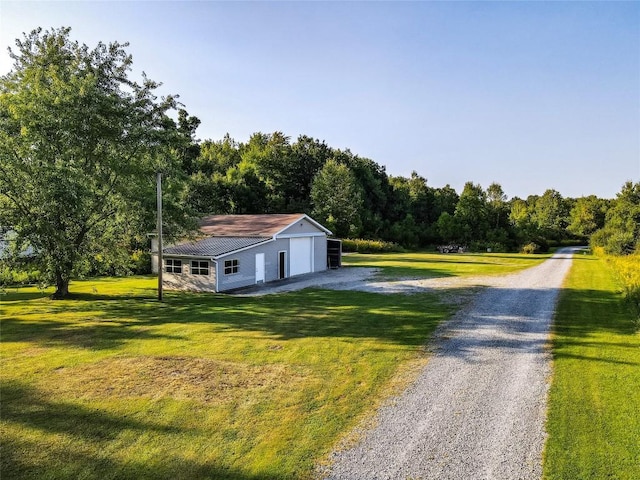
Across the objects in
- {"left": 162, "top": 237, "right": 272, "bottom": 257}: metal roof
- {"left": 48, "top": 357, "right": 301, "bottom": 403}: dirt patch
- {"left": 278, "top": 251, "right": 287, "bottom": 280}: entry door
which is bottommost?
{"left": 48, "top": 357, "right": 301, "bottom": 403}: dirt patch

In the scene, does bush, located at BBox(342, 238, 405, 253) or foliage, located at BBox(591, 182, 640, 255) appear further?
bush, located at BBox(342, 238, 405, 253)

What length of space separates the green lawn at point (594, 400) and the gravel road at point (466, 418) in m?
0.27

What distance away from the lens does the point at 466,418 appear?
22.0 ft

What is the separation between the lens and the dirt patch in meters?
7.79

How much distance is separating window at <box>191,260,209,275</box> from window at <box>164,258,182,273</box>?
85cm

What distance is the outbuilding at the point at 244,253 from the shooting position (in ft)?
67.3

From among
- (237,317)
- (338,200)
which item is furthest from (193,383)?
(338,200)

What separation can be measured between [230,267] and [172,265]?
303cm

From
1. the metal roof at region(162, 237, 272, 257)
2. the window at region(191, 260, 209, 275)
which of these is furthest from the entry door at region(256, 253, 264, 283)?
the window at region(191, 260, 209, 275)

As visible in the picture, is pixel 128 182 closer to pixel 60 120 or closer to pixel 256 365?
pixel 60 120

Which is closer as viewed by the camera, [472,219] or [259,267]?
[259,267]

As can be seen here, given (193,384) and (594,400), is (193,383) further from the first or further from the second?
(594,400)

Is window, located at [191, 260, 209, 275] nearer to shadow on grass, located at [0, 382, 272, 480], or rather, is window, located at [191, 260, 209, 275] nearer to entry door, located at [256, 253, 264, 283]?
entry door, located at [256, 253, 264, 283]

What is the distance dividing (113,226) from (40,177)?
370 cm
